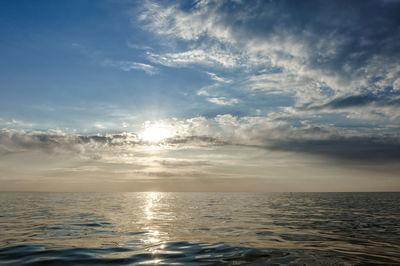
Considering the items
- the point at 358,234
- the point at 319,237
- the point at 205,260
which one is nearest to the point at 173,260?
the point at 205,260

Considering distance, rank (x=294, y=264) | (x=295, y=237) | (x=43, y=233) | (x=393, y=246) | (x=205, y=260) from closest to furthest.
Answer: (x=294, y=264) → (x=205, y=260) → (x=393, y=246) → (x=295, y=237) → (x=43, y=233)

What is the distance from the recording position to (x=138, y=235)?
1623cm

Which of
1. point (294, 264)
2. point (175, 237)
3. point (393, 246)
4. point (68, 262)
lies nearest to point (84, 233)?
point (175, 237)

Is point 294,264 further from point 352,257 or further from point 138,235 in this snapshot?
point 138,235

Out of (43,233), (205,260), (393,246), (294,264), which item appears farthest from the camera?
(43,233)

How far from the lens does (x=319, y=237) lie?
1554 cm

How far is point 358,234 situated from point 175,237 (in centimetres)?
1151

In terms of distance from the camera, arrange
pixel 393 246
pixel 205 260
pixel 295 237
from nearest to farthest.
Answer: pixel 205 260, pixel 393 246, pixel 295 237

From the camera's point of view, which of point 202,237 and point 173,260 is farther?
point 202,237

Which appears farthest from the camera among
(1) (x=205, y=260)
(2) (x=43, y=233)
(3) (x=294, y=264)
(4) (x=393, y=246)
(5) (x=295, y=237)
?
(2) (x=43, y=233)

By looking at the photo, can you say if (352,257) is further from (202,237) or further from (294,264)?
(202,237)

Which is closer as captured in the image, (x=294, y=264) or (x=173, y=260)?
(x=294, y=264)

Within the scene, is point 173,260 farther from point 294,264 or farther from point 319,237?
point 319,237

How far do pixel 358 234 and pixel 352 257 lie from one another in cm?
728
